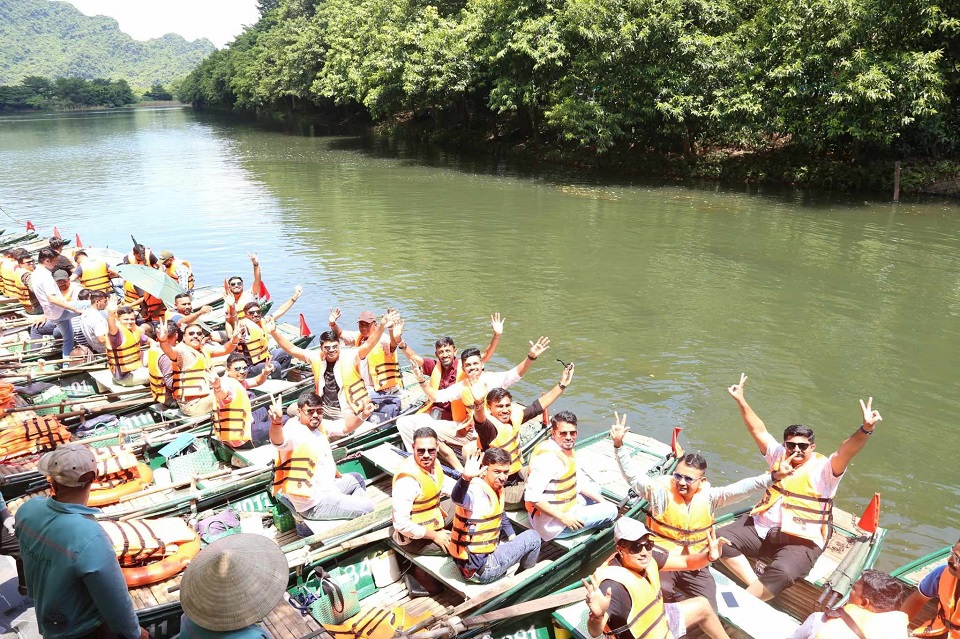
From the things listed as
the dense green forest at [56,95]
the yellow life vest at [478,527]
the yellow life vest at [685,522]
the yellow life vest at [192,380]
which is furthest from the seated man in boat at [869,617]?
the dense green forest at [56,95]

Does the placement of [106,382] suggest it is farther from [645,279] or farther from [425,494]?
[645,279]

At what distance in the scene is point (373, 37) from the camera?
40812 mm

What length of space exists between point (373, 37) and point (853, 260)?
31.6 meters

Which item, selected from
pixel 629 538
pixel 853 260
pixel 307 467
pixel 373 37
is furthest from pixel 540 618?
pixel 373 37

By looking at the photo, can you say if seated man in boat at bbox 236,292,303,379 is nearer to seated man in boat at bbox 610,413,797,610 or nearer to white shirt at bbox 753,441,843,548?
seated man in boat at bbox 610,413,797,610

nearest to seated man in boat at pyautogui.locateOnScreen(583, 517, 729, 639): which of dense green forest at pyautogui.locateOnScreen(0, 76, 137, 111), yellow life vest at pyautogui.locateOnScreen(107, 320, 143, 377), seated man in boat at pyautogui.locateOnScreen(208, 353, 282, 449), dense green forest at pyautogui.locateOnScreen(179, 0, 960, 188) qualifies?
seated man in boat at pyautogui.locateOnScreen(208, 353, 282, 449)

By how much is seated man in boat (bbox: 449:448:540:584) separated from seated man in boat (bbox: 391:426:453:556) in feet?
0.89

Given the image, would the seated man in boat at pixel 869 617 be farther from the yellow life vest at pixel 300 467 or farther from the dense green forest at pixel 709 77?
the dense green forest at pixel 709 77

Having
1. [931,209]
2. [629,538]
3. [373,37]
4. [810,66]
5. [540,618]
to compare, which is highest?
[373,37]

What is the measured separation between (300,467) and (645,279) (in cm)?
1266

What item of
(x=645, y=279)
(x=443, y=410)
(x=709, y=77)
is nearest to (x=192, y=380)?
(x=443, y=410)

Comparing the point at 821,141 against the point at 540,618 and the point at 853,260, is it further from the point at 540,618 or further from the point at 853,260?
the point at 540,618

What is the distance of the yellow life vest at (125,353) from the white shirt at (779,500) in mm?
8845

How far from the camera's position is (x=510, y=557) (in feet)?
19.8
